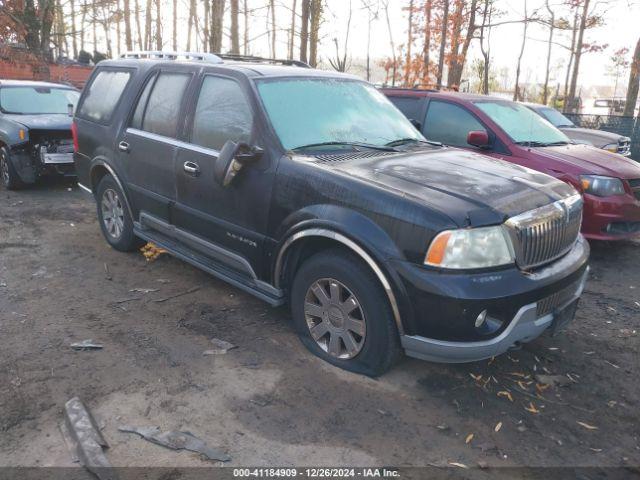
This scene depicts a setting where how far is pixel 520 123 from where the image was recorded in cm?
660

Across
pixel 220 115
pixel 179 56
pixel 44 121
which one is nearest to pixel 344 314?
pixel 220 115

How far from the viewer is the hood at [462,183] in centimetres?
296

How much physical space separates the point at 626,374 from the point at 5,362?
163 inches

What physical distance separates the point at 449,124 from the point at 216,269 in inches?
150

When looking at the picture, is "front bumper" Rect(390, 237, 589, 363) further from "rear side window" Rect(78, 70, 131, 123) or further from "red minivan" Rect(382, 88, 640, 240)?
"rear side window" Rect(78, 70, 131, 123)

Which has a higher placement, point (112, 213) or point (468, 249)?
point (468, 249)

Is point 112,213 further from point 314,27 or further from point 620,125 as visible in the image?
point 620,125

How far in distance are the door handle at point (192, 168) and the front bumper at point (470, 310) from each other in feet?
6.42

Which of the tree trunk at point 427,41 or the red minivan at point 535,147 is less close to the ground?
the tree trunk at point 427,41

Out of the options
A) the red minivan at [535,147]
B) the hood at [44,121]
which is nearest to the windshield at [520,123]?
the red minivan at [535,147]

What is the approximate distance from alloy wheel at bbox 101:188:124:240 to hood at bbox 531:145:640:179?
461 cm

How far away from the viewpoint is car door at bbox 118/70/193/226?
441cm

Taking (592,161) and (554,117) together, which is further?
(554,117)

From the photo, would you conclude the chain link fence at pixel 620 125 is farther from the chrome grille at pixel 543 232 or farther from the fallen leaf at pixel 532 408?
the fallen leaf at pixel 532 408
